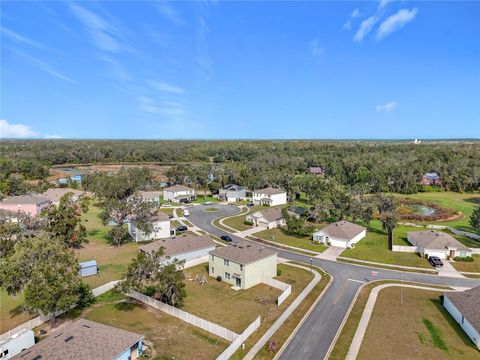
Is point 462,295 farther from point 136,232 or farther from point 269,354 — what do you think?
point 136,232

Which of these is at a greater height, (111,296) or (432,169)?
(432,169)

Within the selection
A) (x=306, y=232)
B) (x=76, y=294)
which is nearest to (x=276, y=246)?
(x=306, y=232)

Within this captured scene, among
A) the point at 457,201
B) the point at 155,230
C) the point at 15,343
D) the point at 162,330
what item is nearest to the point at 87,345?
the point at 15,343

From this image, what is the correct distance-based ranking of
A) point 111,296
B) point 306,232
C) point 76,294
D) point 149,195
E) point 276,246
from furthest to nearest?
1. point 149,195
2. point 306,232
3. point 276,246
4. point 111,296
5. point 76,294

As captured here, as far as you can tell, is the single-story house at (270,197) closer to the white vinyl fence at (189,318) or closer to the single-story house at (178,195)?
the single-story house at (178,195)

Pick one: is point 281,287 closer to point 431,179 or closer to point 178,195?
point 178,195

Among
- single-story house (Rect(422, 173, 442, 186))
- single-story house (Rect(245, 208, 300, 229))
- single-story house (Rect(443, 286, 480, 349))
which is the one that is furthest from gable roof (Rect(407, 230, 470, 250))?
single-story house (Rect(422, 173, 442, 186))

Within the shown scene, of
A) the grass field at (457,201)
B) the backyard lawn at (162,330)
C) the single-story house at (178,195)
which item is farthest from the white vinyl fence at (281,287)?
the single-story house at (178,195)
